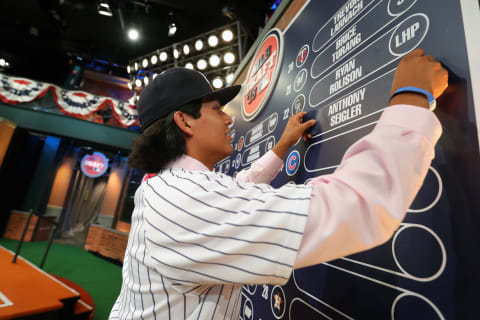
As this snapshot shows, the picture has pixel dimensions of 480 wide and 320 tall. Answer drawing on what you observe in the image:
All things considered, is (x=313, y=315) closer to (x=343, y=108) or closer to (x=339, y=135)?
(x=339, y=135)

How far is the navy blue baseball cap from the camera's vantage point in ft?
3.40

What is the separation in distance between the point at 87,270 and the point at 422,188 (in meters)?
6.73

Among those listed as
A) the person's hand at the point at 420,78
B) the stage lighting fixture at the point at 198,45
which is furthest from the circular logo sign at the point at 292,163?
the stage lighting fixture at the point at 198,45

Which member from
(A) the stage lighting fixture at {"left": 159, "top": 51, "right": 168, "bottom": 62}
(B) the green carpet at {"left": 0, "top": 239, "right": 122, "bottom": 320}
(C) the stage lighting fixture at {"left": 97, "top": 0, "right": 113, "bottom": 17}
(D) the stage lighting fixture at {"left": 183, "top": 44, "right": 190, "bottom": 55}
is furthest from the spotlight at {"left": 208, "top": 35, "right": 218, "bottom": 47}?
(B) the green carpet at {"left": 0, "top": 239, "right": 122, "bottom": 320}

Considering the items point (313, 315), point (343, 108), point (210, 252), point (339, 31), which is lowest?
point (313, 315)

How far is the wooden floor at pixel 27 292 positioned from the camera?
199cm

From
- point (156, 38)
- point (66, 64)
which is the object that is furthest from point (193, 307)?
point (66, 64)

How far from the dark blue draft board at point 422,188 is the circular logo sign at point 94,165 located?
10.4 meters

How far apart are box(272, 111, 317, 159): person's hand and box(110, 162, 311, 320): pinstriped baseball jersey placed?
1.85 ft

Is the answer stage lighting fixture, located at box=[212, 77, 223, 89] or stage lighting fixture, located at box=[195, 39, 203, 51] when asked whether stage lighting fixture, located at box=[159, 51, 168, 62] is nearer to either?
stage lighting fixture, located at box=[195, 39, 203, 51]

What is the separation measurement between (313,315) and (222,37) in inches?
187

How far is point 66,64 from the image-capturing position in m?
10.0

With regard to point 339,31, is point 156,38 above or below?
above

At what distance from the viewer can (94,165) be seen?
9.86 m
